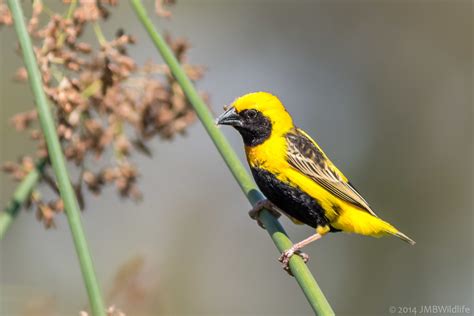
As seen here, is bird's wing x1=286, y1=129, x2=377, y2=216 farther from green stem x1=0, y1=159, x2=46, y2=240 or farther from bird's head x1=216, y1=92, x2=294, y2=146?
green stem x1=0, y1=159, x2=46, y2=240

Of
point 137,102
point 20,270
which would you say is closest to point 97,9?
point 137,102

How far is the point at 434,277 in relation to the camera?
8.04m

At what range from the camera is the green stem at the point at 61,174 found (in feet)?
5.29

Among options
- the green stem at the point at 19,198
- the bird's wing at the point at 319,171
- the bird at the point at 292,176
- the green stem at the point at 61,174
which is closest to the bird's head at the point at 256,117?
the bird at the point at 292,176

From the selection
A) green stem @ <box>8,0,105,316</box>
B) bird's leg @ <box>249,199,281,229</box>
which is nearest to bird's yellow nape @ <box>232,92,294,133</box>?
bird's leg @ <box>249,199,281,229</box>

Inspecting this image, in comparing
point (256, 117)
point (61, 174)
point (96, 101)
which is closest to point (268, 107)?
point (256, 117)

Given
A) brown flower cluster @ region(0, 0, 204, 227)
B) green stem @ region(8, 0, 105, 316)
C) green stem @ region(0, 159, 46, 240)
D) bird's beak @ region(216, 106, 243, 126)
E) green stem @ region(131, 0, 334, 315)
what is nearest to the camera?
green stem @ region(8, 0, 105, 316)

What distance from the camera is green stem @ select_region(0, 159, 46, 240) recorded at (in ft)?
7.32

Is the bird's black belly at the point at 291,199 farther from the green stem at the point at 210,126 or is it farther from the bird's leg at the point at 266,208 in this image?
the green stem at the point at 210,126

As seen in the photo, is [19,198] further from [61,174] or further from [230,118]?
[230,118]

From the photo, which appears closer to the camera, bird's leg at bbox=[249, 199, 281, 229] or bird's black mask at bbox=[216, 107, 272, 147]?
bird's leg at bbox=[249, 199, 281, 229]

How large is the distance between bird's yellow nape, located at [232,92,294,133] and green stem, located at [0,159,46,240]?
1.13 meters

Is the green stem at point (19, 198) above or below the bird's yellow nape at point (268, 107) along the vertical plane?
below

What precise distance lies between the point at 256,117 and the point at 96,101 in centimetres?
95
